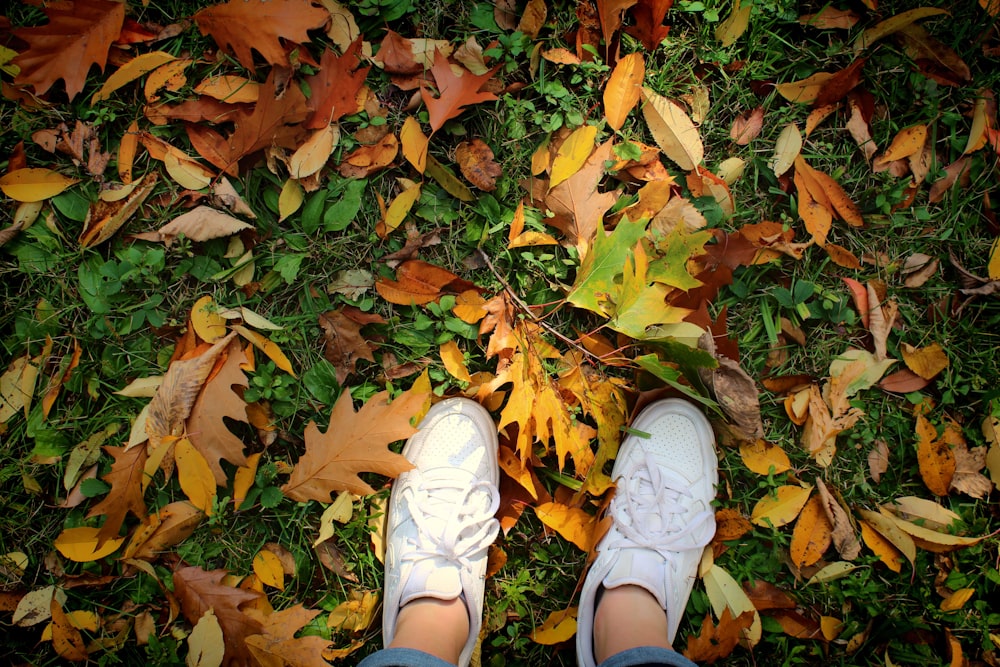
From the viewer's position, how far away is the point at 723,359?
5.82ft

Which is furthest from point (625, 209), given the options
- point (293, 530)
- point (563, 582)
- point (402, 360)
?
point (293, 530)

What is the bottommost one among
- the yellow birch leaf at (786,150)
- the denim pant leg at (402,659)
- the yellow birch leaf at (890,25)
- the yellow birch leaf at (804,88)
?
the denim pant leg at (402,659)

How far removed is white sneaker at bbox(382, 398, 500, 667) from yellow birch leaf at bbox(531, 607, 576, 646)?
0.17 metres

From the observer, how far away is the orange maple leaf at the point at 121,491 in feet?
5.68

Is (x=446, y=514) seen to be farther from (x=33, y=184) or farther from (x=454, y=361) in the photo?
(x=33, y=184)

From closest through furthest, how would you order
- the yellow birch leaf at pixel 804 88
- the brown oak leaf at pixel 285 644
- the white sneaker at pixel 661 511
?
the brown oak leaf at pixel 285 644, the white sneaker at pixel 661 511, the yellow birch leaf at pixel 804 88

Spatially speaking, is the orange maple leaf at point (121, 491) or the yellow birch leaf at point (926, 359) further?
the yellow birch leaf at point (926, 359)

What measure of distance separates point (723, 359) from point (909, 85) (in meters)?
1.04

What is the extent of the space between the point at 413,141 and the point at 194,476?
1.14 m

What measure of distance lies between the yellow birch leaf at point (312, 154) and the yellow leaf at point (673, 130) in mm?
938

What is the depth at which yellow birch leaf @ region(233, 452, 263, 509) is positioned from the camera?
178 cm

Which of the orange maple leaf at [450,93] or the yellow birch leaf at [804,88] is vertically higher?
the orange maple leaf at [450,93]

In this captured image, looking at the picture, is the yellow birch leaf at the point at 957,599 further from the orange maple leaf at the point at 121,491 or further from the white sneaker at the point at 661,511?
the orange maple leaf at the point at 121,491

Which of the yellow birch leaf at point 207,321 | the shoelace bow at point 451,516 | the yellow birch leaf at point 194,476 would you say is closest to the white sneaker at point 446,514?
the shoelace bow at point 451,516
